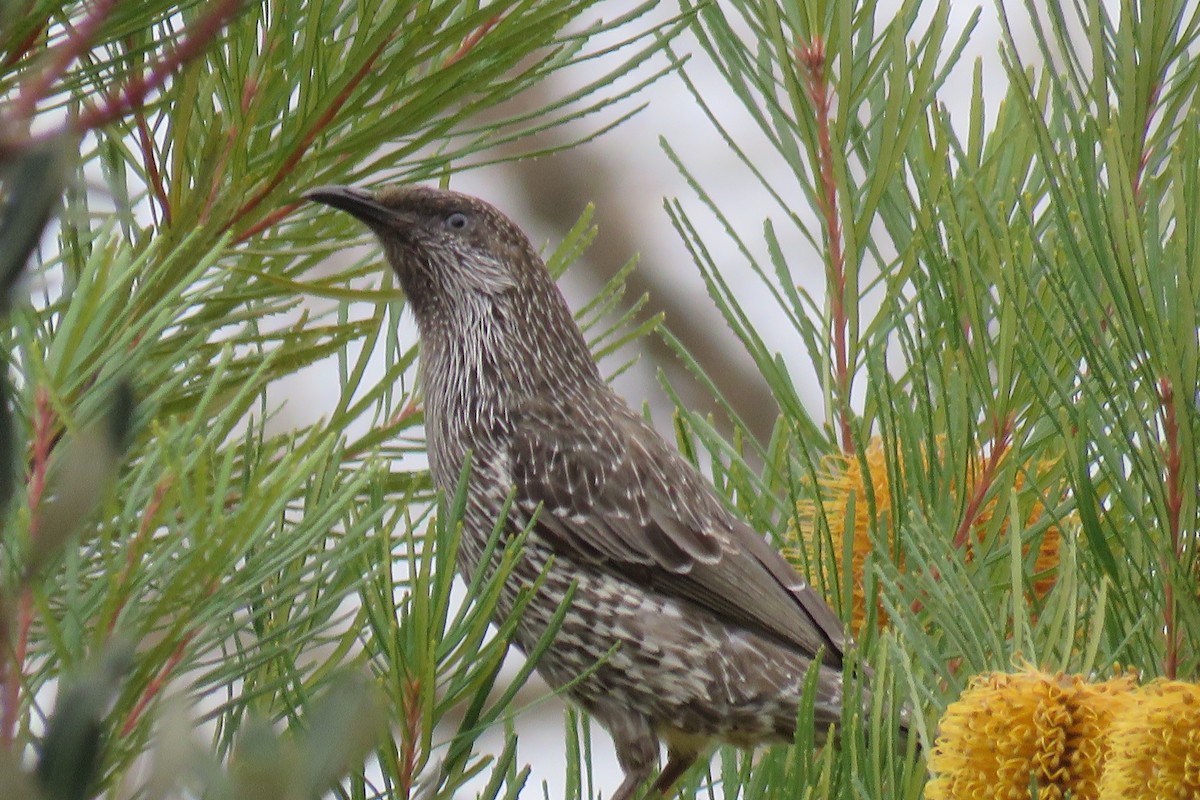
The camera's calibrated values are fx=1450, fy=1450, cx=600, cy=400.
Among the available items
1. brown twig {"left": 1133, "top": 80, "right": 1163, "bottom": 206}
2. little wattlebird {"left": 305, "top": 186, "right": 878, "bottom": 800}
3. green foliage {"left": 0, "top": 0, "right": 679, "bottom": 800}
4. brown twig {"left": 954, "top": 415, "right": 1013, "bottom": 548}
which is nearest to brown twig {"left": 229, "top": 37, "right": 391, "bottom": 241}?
green foliage {"left": 0, "top": 0, "right": 679, "bottom": 800}

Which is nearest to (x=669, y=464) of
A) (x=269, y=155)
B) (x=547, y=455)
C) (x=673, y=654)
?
(x=547, y=455)

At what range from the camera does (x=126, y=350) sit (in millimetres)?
1062

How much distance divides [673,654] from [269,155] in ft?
5.21

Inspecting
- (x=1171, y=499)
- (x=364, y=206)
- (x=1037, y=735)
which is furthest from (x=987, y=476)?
(x=364, y=206)

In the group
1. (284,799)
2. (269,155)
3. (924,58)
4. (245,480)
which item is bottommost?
(284,799)

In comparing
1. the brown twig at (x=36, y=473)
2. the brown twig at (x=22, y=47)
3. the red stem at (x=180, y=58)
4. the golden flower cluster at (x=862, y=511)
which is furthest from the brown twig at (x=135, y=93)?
the golden flower cluster at (x=862, y=511)

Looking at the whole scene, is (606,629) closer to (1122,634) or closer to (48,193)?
(1122,634)

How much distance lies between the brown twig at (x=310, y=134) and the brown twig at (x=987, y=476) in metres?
0.73

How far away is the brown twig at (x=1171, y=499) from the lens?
1.01 m

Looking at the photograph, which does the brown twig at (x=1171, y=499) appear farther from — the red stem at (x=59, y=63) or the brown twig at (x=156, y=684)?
the red stem at (x=59, y=63)

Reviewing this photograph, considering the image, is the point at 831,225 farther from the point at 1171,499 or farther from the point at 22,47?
the point at 22,47

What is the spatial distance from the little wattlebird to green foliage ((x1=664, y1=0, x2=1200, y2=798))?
2.18 ft

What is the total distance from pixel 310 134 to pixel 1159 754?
2.75 feet

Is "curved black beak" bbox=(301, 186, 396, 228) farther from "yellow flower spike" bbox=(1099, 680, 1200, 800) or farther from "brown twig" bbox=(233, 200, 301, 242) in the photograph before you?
"yellow flower spike" bbox=(1099, 680, 1200, 800)
